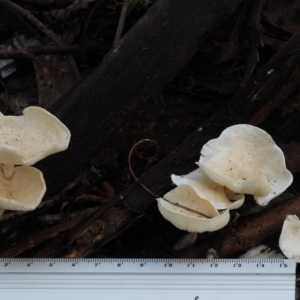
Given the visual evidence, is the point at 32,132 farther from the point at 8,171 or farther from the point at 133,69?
the point at 133,69

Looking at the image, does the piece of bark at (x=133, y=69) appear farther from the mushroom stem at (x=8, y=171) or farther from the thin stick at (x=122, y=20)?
the mushroom stem at (x=8, y=171)

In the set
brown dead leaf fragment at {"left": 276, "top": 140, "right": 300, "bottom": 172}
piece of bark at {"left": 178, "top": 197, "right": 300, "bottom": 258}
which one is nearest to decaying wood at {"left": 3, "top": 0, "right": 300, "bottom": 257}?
brown dead leaf fragment at {"left": 276, "top": 140, "right": 300, "bottom": 172}

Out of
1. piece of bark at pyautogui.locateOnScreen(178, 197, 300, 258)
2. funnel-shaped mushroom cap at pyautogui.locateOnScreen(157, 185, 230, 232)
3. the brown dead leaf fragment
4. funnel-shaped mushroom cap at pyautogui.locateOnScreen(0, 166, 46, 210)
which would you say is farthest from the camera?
the brown dead leaf fragment

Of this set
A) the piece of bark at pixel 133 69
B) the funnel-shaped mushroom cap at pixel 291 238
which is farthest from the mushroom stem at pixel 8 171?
the funnel-shaped mushroom cap at pixel 291 238

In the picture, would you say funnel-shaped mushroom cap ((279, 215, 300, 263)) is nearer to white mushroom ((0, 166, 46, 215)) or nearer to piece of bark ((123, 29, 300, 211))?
piece of bark ((123, 29, 300, 211))

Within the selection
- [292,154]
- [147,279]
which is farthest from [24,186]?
[292,154]

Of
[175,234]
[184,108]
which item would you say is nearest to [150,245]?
[175,234]
